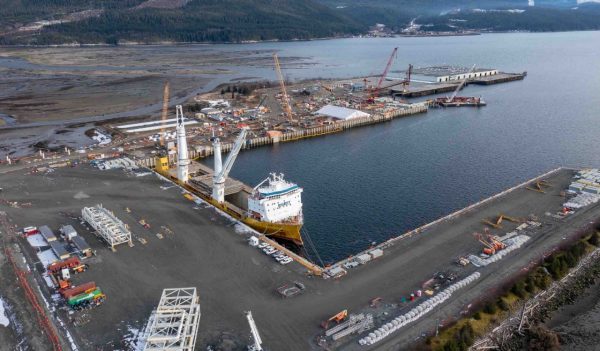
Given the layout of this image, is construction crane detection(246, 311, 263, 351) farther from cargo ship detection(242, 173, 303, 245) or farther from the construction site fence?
the construction site fence

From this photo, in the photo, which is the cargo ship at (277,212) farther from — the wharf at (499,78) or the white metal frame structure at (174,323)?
the wharf at (499,78)

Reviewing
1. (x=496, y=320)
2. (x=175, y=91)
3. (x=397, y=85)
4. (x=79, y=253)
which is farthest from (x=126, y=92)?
(x=496, y=320)

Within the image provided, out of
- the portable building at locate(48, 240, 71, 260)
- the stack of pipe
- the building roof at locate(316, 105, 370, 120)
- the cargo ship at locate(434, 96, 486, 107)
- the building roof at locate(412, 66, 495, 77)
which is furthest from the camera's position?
the building roof at locate(412, 66, 495, 77)

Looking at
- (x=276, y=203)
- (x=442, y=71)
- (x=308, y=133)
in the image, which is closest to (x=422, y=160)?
(x=308, y=133)

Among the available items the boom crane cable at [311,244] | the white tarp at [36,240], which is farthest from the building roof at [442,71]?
the white tarp at [36,240]

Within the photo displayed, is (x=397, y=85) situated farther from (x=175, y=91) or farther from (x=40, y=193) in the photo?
(x=40, y=193)

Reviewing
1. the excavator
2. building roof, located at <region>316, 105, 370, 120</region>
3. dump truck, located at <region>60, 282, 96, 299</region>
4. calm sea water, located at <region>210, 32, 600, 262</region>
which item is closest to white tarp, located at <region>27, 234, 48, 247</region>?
dump truck, located at <region>60, 282, 96, 299</region>
